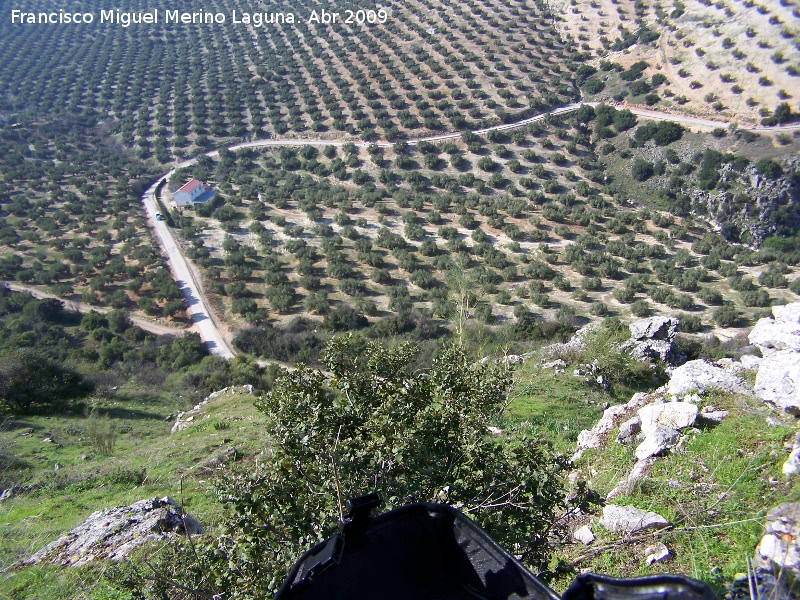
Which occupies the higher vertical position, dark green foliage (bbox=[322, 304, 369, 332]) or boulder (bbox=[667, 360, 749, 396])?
boulder (bbox=[667, 360, 749, 396])

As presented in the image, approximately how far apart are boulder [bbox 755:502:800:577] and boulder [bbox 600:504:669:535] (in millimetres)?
1173

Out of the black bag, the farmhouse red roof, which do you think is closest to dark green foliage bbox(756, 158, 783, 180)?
the farmhouse red roof

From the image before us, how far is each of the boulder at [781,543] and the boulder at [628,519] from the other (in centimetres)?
117

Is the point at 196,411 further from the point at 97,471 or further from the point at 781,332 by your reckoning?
the point at 781,332

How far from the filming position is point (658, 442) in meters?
7.05

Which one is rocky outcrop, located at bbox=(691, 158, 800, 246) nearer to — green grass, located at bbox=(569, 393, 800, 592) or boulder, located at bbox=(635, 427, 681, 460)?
green grass, located at bbox=(569, 393, 800, 592)

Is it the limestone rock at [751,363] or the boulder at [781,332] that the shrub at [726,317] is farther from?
the boulder at [781,332]

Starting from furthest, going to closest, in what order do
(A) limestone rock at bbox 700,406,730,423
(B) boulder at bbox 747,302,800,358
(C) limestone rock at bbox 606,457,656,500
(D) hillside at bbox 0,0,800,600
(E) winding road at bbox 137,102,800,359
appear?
(E) winding road at bbox 137,102,800,359 < (B) boulder at bbox 747,302,800,358 < (A) limestone rock at bbox 700,406,730,423 < (C) limestone rock at bbox 606,457,656,500 < (D) hillside at bbox 0,0,800,600

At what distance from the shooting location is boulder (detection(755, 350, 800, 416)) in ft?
22.6

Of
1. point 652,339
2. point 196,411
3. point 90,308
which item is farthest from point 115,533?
point 90,308

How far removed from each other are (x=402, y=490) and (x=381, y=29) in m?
66.6

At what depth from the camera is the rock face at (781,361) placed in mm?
6969

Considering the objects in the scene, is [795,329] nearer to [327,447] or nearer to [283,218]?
[327,447]

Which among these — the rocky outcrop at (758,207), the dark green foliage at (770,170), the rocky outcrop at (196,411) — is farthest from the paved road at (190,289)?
the dark green foliage at (770,170)
